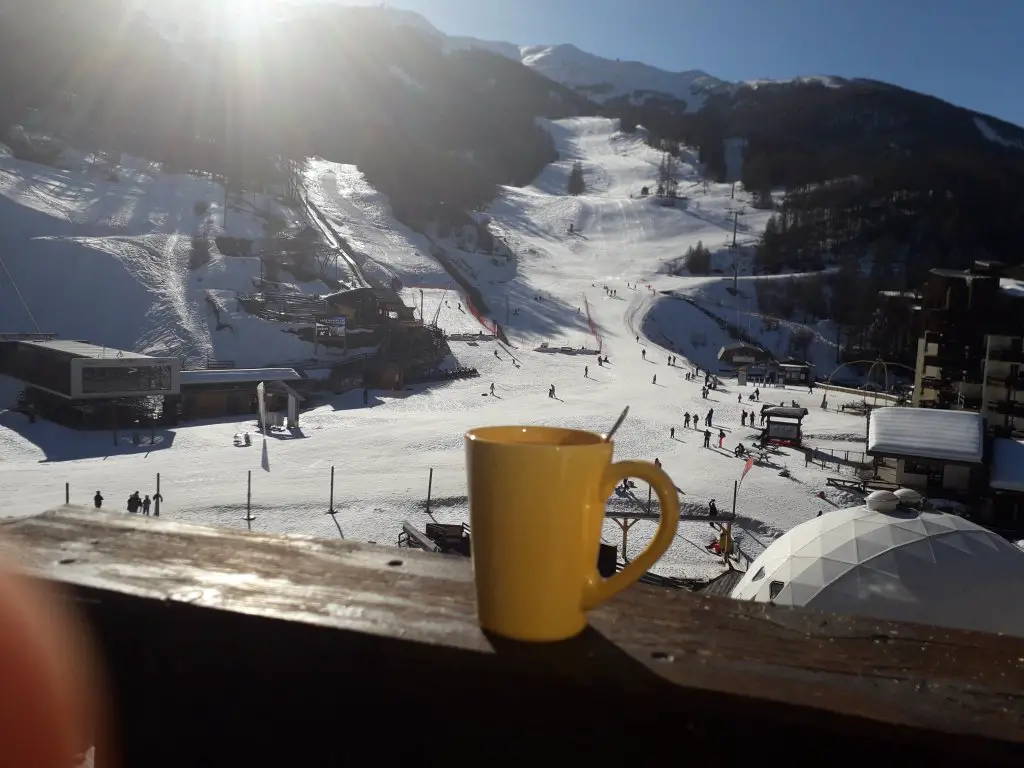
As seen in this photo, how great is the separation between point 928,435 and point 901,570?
17.4m

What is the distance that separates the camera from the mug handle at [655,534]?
A: 1206 mm

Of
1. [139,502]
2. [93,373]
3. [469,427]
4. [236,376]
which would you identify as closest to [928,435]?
[469,427]

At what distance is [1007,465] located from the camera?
2311 centimetres

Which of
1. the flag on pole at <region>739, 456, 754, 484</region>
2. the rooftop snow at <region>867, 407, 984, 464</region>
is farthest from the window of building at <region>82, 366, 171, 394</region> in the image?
the rooftop snow at <region>867, 407, 984, 464</region>

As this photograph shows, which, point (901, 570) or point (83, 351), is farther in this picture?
point (83, 351)

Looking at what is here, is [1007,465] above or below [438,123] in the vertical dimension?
below

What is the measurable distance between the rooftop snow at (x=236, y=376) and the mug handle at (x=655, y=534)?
1357 inches

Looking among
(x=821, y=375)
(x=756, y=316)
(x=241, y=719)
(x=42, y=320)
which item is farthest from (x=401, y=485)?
(x=756, y=316)

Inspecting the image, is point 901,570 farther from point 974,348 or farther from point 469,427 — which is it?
point 974,348

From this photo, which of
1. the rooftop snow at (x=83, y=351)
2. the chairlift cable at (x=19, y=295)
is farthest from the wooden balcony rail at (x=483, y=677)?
the chairlift cable at (x=19, y=295)

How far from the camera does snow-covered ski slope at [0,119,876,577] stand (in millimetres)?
18859

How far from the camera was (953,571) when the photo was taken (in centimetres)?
891

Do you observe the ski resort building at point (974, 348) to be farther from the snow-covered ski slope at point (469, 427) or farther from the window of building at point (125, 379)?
the window of building at point (125, 379)

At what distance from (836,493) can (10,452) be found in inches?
1075
